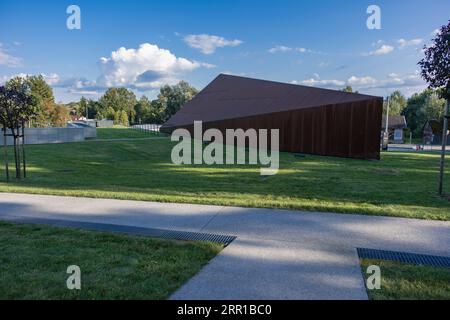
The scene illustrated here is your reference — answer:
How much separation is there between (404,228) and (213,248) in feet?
9.49

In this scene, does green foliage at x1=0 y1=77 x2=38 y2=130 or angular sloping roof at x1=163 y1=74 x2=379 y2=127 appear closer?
green foliage at x1=0 y1=77 x2=38 y2=130

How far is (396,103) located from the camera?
88.2 metres

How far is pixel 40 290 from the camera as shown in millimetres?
3053

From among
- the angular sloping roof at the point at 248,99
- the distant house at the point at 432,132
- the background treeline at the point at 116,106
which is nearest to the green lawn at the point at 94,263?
the angular sloping roof at the point at 248,99

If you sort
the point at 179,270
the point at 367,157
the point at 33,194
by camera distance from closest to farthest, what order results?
1. the point at 179,270
2. the point at 33,194
3. the point at 367,157

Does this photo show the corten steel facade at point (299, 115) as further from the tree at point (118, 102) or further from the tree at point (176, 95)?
the tree at point (118, 102)

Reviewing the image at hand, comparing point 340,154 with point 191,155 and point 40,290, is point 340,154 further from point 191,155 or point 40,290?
point 40,290

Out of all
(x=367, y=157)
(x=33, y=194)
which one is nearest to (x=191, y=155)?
(x=367, y=157)

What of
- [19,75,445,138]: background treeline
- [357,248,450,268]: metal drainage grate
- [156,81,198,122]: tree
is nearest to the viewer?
[357,248,450,268]: metal drainage grate

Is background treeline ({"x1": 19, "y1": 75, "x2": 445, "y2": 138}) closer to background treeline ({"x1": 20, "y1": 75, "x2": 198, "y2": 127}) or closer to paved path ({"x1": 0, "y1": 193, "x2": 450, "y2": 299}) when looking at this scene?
background treeline ({"x1": 20, "y1": 75, "x2": 198, "y2": 127})

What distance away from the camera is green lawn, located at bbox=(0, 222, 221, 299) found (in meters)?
3.04

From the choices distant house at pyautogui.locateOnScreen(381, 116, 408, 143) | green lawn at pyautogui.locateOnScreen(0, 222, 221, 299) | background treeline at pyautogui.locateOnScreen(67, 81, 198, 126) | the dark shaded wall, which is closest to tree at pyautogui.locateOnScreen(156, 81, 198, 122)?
background treeline at pyautogui.locateOnScreen(67, 81, 198, 126)

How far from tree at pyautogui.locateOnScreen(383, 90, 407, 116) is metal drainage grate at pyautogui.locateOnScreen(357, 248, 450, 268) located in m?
85.8

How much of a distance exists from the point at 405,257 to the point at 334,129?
1372 cm
